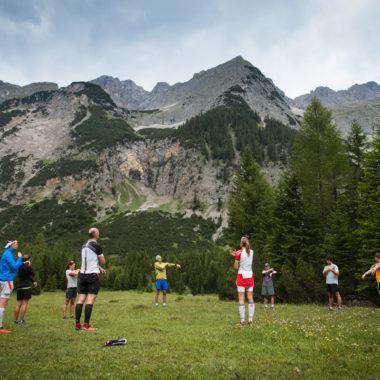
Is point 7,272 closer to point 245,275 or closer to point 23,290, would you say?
point 23,290

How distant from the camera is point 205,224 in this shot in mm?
150750

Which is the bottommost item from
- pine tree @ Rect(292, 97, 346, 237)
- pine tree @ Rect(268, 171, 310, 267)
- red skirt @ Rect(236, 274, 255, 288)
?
red skirt @ Rect(236, 274, 255, 288)

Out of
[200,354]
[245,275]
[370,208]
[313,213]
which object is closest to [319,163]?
[313,213]

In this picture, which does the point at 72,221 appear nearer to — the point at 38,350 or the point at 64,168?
the point at 64,168

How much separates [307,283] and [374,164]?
1070 centimetres

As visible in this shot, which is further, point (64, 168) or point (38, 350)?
point (64, 168)

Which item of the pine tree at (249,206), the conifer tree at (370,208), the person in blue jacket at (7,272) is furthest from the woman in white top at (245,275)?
the pine tree at (249,206)

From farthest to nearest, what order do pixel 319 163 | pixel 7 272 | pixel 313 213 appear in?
pixel 319 163
pixel 313 213
pixel 7 272

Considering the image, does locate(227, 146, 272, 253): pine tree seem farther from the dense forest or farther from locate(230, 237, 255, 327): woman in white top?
locate(230, 237, 255, 327): woman in white top

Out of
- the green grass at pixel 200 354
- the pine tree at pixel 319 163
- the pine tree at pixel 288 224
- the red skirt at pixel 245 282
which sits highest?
the pine tree at pixel 319 163

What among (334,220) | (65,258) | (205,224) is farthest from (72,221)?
(334,220)

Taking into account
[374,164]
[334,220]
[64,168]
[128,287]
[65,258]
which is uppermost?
[64,168]

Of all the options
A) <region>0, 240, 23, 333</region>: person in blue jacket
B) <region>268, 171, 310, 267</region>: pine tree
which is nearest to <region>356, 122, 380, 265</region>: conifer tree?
<region>268, 171, 310, 267</region>: pine tree

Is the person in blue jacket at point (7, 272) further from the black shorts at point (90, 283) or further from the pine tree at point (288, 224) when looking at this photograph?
the pine tree at point (288, 224)
